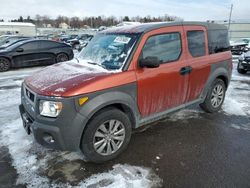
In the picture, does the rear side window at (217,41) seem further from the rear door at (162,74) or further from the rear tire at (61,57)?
the rear tire at (61,57)

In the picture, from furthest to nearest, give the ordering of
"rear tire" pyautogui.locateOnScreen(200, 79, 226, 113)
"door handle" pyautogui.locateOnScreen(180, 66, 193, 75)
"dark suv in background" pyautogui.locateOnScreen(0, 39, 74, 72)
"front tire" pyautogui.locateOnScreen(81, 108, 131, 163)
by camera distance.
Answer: "dark suv in background" pyautogui.locateOnScreen(0, 39, 74, 72), "rear tire" pyautogui.locateOnScreen(200, 79, 226, 113), "door handle" pyautogui.locateOnScreen(180, 66, 193, 75), "front tire" pyautogui.locateOnScreen(81, 108, 131, 163)

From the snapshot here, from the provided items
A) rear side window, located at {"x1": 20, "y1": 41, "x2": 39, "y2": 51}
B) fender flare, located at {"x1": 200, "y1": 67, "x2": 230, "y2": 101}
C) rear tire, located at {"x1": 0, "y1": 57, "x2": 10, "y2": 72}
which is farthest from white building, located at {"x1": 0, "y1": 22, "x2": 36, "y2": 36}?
fender flare, located at {"x1": 200, "y1": 67, "x2": 230, "y2": 101}

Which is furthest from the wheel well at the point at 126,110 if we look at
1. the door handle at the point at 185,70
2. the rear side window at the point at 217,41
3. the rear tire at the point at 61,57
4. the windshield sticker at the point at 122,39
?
the rear tire at the point at 61,57

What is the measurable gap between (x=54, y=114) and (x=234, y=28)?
42.8 meters

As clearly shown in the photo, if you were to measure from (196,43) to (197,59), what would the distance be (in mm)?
301

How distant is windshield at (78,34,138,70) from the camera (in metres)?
3.39

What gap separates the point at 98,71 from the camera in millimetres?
3246

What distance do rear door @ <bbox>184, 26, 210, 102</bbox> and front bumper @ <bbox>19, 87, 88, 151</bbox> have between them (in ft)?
7.29

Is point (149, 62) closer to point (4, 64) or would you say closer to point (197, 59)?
point (197, 59)

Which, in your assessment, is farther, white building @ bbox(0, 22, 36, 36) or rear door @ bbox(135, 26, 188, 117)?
white building @ bbox(0, 22, 36, 36)

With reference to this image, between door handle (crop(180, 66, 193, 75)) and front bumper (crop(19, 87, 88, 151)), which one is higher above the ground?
door handle (crop(180, 66, 193, 75))

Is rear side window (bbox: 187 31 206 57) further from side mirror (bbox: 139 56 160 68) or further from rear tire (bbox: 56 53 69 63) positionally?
rear tire (bbox: 56 53 69 63)

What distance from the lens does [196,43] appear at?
13.8 ft

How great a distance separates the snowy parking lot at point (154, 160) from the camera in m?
2.88
